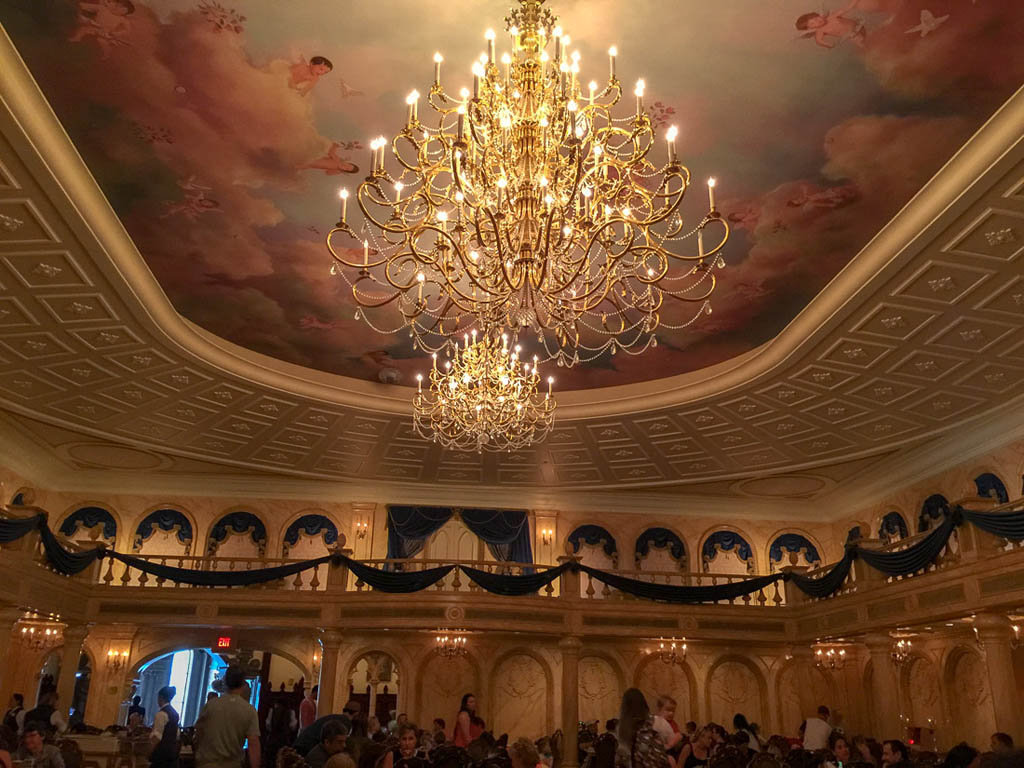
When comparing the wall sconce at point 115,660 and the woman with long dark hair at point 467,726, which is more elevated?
the wall sconce at point 115,660

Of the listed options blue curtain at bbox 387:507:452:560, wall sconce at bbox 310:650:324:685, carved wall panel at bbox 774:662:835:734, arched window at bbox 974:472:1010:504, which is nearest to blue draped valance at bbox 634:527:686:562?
carved wall panel at bbox 774:662:835:734

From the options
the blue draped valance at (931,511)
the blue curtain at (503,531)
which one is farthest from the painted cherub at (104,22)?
the blue draped valance at (931,511)

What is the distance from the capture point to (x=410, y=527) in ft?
63.1

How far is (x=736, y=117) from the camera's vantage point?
327 inches

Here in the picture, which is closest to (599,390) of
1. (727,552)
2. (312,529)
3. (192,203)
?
(727,552)

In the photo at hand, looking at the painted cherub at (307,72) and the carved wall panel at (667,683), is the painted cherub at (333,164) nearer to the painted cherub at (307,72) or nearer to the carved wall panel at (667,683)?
the painted cherub at (307,72)

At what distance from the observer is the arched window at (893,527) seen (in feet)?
55.2

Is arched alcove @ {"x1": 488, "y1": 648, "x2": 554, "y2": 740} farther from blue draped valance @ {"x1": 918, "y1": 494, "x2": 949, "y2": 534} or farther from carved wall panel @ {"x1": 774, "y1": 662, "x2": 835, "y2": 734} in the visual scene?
blue draped valance @ {"x1": 918, "y1": 494, "x2": 949, "y2": 534}

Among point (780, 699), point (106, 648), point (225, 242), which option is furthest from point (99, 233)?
point (780, 699)

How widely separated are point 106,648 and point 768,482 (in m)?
14.7

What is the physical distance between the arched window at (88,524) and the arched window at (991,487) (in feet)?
58.3

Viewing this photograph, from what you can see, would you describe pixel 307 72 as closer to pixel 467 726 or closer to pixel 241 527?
pixel 467 726

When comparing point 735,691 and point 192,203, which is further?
point 735,691

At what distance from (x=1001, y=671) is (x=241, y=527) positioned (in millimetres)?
15226
